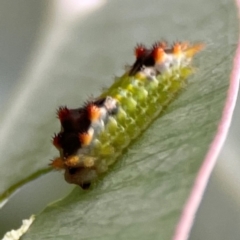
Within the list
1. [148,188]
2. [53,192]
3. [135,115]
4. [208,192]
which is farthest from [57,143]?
[208,192]

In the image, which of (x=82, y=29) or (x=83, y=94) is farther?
(x=82, y=29)

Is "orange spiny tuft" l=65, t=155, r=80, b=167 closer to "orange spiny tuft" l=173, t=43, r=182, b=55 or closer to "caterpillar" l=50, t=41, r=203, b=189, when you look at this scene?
"caterpillar" l=50, t=41, r=203, b=189

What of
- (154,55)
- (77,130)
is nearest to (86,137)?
(77,130)

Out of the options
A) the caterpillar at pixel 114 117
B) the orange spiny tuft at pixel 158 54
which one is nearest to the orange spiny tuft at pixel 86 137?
the caterpillar at pixel 114 117

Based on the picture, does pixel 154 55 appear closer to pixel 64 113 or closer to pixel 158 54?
pixel 158 54

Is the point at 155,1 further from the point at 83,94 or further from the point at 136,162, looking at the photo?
the point at 136,162

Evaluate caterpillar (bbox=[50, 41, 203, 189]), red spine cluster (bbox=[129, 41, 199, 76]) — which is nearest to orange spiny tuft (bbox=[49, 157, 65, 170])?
→ caterpillar (bbox=[50, 41, 203, 189])
